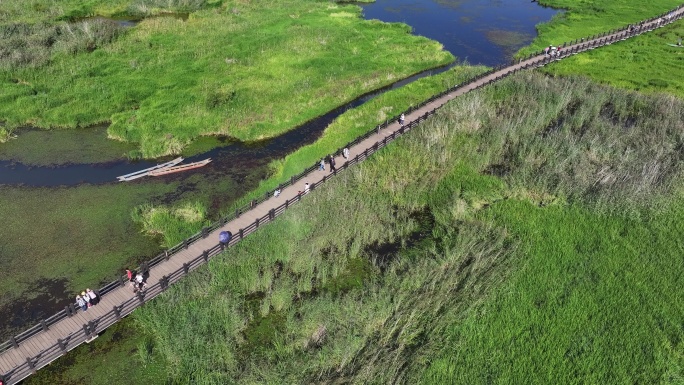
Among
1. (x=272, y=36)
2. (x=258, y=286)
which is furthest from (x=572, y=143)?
(x=272, y=36)

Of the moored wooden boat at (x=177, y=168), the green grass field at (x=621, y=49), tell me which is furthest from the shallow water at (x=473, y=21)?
the moored wooden boat at (x=177, y=168)

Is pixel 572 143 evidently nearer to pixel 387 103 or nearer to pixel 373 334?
pixel 387 103

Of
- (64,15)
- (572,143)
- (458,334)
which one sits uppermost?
(64,15)

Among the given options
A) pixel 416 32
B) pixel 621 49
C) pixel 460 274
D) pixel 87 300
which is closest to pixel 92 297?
pixel 87 300

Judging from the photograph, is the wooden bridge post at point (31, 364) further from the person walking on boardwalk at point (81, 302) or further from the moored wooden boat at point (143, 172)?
the moored wooden boat at point (143, 172)

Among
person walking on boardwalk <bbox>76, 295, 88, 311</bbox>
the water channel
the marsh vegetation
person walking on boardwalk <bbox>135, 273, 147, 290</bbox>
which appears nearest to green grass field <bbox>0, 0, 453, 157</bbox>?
the water channel

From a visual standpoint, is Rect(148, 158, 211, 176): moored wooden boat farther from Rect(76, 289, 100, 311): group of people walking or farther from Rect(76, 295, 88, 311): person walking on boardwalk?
Rect(76, 295, 88, 311): person walking on boardwalk

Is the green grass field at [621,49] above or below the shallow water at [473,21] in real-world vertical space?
below
